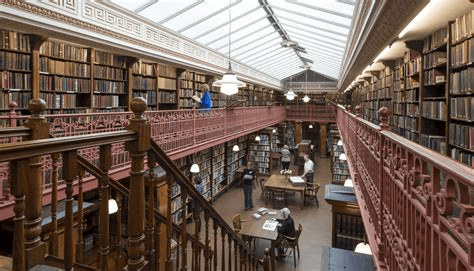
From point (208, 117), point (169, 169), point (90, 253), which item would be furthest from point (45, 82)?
point (169, 169)

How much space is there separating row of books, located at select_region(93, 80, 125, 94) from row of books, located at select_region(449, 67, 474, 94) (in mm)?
5505

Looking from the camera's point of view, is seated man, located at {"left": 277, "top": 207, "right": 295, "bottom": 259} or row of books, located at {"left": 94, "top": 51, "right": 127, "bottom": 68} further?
seated man, located at {"left": 277, "top": 207, "right": 295, "bottom": 259}

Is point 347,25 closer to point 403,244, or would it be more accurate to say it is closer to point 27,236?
point 403,244

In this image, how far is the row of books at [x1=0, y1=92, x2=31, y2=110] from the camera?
3.97 meters

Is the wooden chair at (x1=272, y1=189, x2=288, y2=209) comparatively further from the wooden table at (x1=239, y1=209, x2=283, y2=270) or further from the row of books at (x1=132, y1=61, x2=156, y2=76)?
the row of books at (x1=132, y1=61, x2=156, y2=76)

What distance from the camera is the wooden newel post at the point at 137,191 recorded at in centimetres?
135

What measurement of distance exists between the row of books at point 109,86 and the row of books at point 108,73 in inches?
3.8

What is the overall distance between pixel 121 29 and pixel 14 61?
1804 millimetres

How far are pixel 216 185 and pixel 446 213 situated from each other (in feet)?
33.2

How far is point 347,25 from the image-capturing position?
22.1 feet

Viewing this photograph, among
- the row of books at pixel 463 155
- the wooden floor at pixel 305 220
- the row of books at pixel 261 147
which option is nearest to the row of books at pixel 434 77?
the row of books at pixel 463 155

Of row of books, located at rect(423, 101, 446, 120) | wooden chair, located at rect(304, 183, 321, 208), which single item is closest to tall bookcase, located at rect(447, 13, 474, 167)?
row of books, located at rect(423, 101, 446, 120)

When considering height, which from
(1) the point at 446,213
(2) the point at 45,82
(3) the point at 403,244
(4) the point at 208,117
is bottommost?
(3) the point at 403,244

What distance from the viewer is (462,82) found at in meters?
3.43
